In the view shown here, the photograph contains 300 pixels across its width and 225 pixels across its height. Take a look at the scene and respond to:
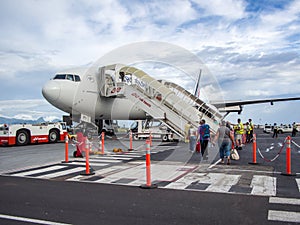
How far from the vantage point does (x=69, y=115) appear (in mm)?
21141

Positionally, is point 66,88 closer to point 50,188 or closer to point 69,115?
point 69,115

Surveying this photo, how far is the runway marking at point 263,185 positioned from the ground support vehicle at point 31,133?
16.0 m

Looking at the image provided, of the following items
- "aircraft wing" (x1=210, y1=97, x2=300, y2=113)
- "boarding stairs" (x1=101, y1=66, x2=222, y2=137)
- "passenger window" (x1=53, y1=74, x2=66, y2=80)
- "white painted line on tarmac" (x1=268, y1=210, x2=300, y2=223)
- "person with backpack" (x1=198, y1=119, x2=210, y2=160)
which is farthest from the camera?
"aircraft wing" (x1=210, y1=97, x2=300, y2=113)

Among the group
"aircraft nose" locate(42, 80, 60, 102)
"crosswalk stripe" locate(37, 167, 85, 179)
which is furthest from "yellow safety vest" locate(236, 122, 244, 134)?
"aircraft nose" locate(42, 80, 60, 102)

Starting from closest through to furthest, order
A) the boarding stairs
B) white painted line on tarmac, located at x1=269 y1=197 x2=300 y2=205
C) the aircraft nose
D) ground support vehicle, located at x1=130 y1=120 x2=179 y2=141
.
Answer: white painted line on tarmac, located at x1=269 y1=197 x2=300 y2=205
the aircraft nose
the boarding stairs
ground support vehicle, located at x1=130 y1=120 x2=179 y2=141

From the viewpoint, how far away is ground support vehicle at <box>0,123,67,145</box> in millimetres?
19594

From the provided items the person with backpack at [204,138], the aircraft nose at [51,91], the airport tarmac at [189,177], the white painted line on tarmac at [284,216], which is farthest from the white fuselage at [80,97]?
the white painted line on tarmac at [284,216]

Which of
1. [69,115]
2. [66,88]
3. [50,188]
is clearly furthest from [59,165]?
[69,115]

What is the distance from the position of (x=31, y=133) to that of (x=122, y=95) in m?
6.59

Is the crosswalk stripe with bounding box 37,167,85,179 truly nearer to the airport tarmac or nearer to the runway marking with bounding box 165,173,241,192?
the airport tarmac

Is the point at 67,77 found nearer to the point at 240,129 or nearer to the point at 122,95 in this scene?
the point at 122,95

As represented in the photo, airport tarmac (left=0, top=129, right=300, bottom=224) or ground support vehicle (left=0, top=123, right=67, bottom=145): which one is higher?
ground support vehicle (left=0, top=123, right=67, bottom=145)

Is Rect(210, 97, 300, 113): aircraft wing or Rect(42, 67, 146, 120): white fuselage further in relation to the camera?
Rect(210, 97, 300, 113): aircraft wing

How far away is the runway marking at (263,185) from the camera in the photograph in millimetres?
6691
